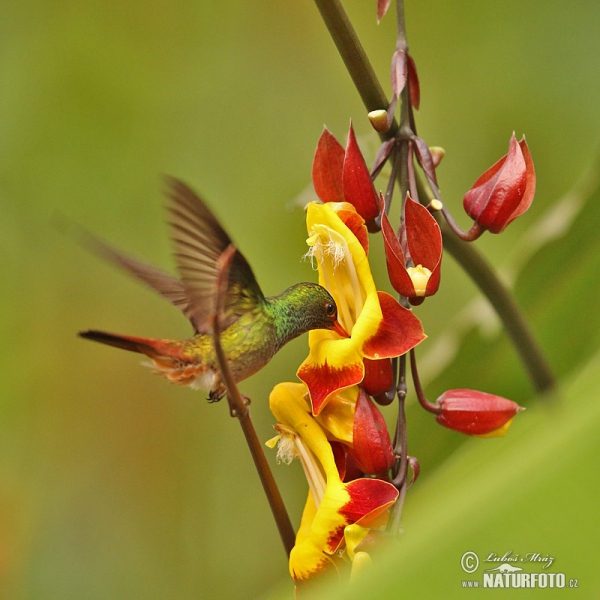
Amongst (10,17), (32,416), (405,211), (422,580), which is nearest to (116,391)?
(32,416)

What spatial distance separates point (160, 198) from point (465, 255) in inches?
41.5

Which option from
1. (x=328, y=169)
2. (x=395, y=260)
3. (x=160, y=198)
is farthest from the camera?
(x=160, y=198)

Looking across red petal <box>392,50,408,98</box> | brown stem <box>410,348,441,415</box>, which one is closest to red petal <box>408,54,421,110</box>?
red petal <box>392,50,408,98</box>

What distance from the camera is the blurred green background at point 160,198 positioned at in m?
1.43

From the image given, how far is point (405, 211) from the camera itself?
0.54 meters

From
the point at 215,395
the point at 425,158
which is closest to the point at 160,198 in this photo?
the point at 215,395

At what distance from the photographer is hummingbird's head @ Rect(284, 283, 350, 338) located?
657 mm

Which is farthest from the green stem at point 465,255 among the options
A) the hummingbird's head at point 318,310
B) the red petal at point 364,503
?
the red petal at point 364,503

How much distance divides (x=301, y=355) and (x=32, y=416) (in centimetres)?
61

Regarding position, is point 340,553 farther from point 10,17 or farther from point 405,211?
point 10,17

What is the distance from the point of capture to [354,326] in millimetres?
601

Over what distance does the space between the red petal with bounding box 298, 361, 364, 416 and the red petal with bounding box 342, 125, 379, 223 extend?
0.42ft

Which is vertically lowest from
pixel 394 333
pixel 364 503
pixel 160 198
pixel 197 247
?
pixel 364 503

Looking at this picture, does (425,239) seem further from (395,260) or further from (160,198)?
(160,198)
